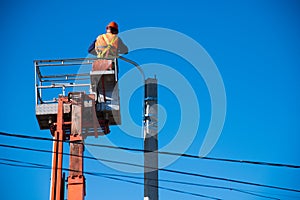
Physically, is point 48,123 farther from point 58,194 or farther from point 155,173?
point 155,173

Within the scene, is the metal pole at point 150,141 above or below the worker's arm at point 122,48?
below

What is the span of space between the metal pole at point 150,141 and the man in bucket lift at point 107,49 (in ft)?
7.56

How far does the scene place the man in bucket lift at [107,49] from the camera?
18.2 meters

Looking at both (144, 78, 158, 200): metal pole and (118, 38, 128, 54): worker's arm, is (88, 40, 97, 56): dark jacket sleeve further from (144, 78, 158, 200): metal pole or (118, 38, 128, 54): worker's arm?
(144, 78, 158, 200): metal pole

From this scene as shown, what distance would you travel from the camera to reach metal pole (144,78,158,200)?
1478 cm

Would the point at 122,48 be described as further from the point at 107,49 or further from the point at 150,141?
the point at 150,141

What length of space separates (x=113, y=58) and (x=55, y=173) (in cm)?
375

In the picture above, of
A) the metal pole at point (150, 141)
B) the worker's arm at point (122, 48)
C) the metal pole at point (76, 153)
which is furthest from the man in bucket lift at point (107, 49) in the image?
the metal pole at point (150, 141)

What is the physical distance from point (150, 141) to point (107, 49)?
4.00m

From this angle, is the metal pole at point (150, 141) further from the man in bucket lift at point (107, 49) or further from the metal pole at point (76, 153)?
the man in bucket lift at point (107, 49)

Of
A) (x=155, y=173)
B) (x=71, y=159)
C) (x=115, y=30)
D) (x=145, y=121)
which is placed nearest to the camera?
(x=155, y=173)

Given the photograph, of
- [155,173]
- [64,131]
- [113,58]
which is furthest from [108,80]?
[155,173]

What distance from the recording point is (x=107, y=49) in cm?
1823

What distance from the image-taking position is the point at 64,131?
60.0 feet
